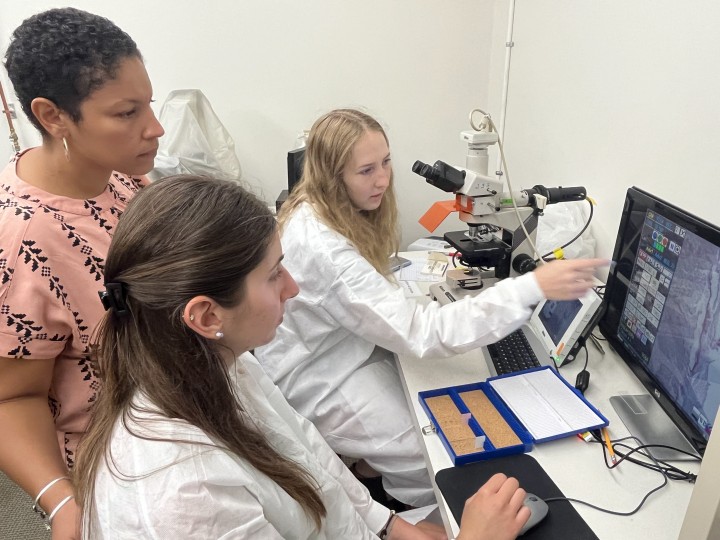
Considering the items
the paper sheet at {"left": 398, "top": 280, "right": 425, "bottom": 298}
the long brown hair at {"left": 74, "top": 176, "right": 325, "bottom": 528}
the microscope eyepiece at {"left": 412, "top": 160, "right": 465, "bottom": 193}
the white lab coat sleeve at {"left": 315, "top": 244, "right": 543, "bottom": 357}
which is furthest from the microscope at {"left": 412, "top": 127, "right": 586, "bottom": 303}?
the long brown hair at {"left": 74, "top": 176, "right": 325, "bottom": 528}

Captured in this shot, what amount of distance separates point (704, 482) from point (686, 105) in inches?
42.9

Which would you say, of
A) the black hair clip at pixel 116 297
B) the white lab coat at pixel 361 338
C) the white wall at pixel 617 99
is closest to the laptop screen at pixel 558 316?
the white lab coat at pixel 361 338

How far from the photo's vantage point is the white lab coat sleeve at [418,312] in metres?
1.14

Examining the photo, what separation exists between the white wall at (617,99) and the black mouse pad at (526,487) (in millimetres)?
796

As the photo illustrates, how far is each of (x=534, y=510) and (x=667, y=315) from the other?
1.42ft

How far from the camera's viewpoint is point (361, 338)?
1.36 metres

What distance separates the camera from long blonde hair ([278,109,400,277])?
4.45ft

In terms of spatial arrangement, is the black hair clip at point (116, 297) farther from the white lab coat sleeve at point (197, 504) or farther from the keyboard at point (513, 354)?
the keyboard at point (513, 354)

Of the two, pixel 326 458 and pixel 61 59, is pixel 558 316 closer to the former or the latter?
pixel 326 458

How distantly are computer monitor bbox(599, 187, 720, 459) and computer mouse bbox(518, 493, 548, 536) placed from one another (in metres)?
0.29

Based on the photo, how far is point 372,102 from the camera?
8.43 ft

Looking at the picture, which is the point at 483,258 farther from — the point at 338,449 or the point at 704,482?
the point at 704,482

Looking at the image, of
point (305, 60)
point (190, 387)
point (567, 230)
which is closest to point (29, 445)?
point (190, 387)

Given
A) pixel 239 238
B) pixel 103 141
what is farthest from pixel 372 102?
pixel 239 238
